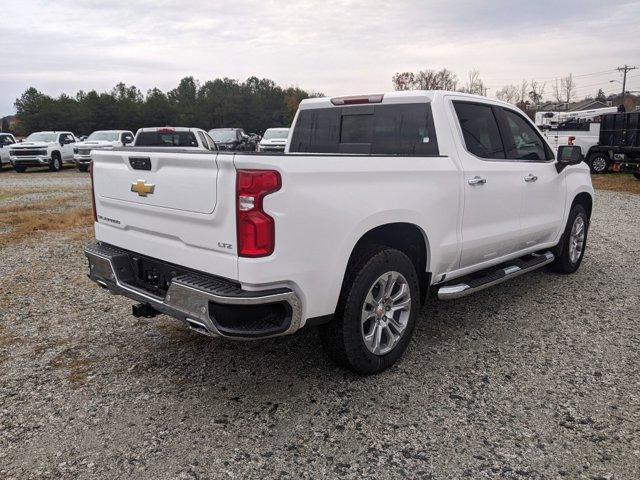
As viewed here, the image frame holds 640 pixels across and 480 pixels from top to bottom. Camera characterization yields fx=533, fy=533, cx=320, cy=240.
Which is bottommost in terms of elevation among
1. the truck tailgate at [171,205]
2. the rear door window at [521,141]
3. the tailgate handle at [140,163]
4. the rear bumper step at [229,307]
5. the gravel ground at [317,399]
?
the gravel ground at [317,399]

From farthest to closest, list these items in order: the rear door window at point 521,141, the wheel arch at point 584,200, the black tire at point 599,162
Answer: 1. the black tire at point 599,162
2. the wheel arch at point 584,200
3. the rear door window at point 521,141

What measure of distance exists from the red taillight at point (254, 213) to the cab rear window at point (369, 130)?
179 centimetres

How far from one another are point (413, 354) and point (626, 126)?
751 inches

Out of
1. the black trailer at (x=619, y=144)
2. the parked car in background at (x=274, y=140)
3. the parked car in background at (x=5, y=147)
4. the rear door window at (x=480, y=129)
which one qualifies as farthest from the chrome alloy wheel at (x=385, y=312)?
the parked car in background at (x=5, y=147)

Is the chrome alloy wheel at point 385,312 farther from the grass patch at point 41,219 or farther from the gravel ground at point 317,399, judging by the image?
the grass patch at point 41,219

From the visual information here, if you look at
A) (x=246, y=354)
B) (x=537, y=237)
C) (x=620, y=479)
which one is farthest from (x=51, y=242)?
(x=620, y=479)

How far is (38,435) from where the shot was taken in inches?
121

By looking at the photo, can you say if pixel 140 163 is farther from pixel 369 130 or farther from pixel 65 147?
pixel 65 147

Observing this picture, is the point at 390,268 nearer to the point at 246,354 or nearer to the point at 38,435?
the point at 246,354

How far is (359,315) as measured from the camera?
3455 millimetres

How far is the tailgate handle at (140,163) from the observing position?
342 centimetres

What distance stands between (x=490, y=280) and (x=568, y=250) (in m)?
2.19

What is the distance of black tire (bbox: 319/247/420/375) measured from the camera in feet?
11.2

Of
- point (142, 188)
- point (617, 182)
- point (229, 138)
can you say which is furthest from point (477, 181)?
point (229, 138)
